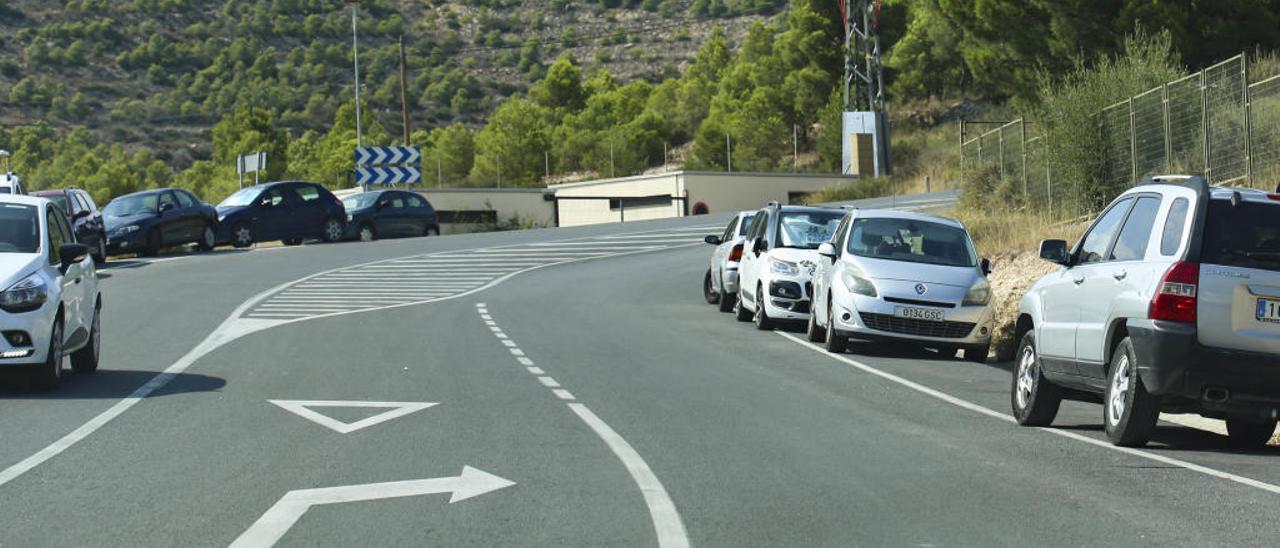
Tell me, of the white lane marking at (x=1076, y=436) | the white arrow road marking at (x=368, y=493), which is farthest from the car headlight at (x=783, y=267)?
the white arrow road marking at (x=368, y=493)

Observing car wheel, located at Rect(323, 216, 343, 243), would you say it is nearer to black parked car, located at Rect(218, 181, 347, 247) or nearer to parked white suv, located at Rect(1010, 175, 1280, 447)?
black parked car, located at Rect(218, 181, 347, 247)

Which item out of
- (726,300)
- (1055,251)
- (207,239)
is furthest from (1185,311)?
(207,239)

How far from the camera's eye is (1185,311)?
10688 millimetres

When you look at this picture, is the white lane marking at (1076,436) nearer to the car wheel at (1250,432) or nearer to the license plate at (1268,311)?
the license plate at (1268,311)

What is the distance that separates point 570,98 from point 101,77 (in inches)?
1399

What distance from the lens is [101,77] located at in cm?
13000

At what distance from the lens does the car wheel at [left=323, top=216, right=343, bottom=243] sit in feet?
152

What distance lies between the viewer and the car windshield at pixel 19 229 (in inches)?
620

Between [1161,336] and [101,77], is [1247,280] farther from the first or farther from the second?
[101,77]

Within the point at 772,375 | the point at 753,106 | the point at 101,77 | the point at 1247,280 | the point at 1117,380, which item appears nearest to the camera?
the point at 1247,280

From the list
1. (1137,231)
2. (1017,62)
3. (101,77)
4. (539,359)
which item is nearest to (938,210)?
(1017,62)

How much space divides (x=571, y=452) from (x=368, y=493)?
199cm

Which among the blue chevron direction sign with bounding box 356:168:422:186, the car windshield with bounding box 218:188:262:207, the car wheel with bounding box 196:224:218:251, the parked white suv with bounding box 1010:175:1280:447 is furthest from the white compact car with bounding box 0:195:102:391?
the blue chevron direction sign with bounding box 356:168:422:186

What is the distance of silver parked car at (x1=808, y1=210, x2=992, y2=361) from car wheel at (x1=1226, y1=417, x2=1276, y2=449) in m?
7.21
